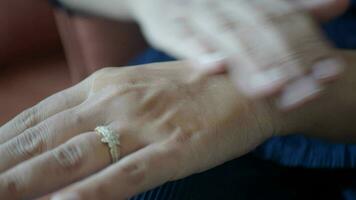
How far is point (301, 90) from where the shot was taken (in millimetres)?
636

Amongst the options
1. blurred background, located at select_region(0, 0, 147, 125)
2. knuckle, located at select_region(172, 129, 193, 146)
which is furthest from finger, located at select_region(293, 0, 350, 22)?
blurred background, located at select_region(0, 0, 147, 125)

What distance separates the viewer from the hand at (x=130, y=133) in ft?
1.98

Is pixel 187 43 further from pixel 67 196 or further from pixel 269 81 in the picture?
pixel 67 196

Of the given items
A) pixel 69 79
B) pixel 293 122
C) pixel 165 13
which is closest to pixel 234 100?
pixel 293 122

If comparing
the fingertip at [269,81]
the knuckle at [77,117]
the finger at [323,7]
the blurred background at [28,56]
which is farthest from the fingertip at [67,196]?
the blurred background at [28,56]

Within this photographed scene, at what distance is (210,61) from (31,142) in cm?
24

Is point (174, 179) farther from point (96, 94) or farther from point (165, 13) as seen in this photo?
point (165, 13)

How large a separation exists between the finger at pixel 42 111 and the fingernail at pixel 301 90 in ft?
0.85

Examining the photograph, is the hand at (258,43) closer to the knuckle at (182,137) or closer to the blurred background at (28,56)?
the knuckle at (182,137)

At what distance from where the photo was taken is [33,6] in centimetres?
112

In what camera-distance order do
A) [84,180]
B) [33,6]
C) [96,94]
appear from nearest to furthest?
[84,180], [96,94], [33,6]

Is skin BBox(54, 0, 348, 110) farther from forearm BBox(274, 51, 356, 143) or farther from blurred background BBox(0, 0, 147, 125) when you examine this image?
blurred background BBox(0, 0, 147, 125)

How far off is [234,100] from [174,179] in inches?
4.9

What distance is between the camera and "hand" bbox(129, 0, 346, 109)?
0.64 m
